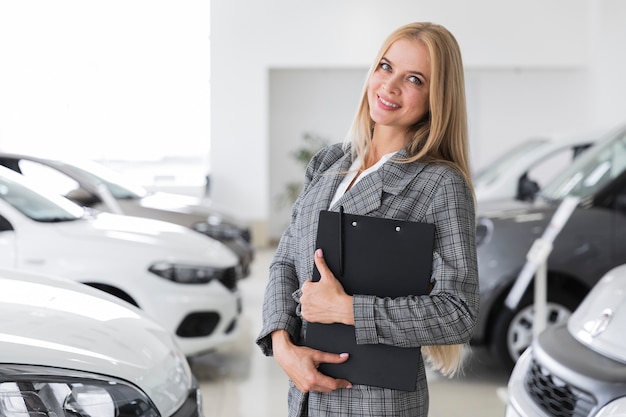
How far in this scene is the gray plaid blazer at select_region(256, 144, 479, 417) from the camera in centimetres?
186

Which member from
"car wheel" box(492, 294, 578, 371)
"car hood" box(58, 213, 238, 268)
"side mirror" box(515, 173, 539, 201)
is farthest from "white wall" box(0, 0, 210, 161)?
"car wheel" box(492, 294, 578, 371)

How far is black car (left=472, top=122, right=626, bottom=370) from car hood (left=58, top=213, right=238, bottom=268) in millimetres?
1577

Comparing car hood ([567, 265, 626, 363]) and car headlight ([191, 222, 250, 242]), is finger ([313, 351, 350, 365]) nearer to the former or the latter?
car hood ([567, 265, 626, 363])

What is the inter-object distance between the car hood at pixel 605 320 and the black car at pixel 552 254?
6.33 feet

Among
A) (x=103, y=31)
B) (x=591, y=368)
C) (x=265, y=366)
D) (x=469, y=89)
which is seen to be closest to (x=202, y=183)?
(x=103, y=31)

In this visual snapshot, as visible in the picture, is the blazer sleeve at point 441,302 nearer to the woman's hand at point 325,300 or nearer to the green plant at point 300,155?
the woman's hand at point 325,300

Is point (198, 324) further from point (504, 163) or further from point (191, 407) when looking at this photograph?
point (504, 163)

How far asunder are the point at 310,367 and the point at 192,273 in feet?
11.2

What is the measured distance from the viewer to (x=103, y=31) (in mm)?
14336

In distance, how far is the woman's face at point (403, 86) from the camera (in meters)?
1.98

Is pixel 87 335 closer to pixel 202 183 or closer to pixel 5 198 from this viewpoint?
pixel 5 198

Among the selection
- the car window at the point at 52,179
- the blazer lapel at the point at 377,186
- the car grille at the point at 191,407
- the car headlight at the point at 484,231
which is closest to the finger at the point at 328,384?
the blazer lapel at the point at 377,186

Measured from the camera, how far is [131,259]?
4980 mm

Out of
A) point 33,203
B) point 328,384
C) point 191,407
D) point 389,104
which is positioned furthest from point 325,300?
point 33,203
